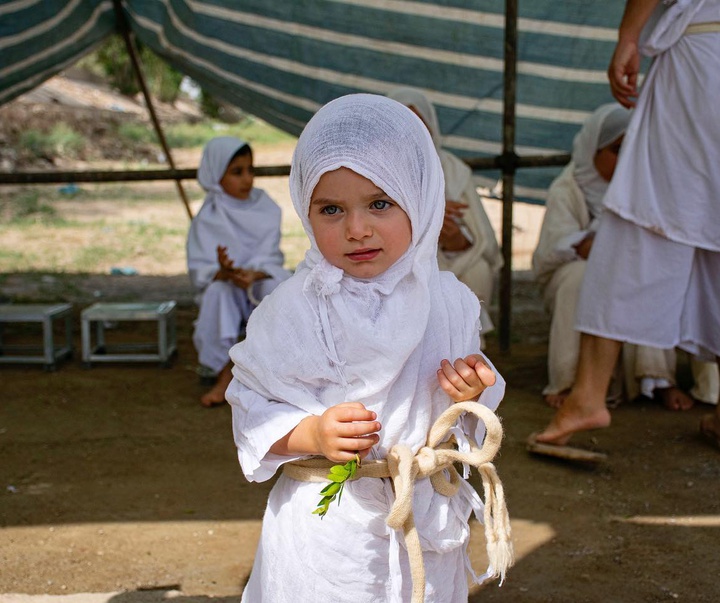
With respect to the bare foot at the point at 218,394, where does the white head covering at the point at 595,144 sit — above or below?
above

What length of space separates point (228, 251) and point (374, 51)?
4.79 feet

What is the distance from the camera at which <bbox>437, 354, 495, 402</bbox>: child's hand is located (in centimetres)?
165

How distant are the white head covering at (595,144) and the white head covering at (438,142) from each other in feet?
2.02

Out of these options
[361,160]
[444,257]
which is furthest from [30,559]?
[444,257]

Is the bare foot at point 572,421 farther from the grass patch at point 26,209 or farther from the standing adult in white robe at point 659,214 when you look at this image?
the grass patch at point 26,209

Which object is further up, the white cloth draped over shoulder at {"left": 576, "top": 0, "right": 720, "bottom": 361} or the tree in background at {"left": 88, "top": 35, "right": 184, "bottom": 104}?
the tree in background at {"left": 88, "top": 35, "right": 184, "bottom": 104}

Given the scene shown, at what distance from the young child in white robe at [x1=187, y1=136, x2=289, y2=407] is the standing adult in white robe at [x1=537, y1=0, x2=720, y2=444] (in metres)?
1.89

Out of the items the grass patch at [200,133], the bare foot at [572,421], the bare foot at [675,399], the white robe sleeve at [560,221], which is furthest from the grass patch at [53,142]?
the bare foot at [572,421]

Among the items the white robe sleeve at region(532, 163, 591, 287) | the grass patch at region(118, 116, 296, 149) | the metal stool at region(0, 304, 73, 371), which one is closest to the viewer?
the white robe sleeve at region(532, 163, 591, 287)

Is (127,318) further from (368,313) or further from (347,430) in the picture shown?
(347,430)

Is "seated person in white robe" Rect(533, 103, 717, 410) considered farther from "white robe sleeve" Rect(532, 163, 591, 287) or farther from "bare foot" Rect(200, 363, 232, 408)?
"bare foot" Rect(200, 363, 232, 408)

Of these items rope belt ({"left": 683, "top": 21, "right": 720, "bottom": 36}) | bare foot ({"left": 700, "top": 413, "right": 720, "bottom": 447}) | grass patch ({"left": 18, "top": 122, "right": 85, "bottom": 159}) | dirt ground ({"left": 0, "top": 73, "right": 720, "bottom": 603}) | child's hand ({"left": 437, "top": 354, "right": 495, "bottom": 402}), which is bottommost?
dirt ground ({"left": 0, "top": 73, "right": 720, "bottom": 603})

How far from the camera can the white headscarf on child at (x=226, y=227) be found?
16.1 feet

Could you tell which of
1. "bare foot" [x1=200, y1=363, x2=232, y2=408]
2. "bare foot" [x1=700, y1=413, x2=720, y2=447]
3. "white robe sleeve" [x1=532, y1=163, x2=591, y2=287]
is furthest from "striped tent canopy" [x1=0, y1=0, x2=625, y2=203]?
"bare foot" [x1=700, y1=413, x2=720, y2=447]
